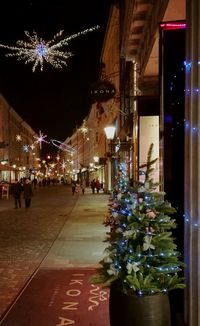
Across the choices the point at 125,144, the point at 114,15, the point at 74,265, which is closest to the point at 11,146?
the point at 114,15

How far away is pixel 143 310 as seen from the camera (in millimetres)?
4523

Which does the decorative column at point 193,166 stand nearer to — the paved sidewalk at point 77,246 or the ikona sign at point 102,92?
the paved sidewalk at point 77,246

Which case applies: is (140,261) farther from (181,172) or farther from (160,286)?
(181,172)

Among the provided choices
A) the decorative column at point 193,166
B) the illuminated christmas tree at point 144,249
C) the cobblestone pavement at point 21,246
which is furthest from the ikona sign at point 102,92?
the illuminated christmas tree at point 144,249

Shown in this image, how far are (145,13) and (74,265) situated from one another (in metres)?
5.61

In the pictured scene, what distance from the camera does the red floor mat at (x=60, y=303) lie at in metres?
6.63

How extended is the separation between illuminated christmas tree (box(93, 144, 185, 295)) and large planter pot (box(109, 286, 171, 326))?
73 mm

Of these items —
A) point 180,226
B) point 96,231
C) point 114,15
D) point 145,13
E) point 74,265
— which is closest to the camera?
point 180,226

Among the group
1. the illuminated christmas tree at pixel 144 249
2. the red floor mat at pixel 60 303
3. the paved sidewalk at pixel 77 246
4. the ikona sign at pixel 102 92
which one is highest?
A: the ikona sign at pixel 102 92

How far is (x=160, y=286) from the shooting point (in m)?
4.69

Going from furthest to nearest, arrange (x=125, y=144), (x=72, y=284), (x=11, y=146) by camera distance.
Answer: (x=11, y=146)
(x=125, y=144)
(x=72, y=284)

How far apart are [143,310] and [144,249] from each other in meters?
0.58

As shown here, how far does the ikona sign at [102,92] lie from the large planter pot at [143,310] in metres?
14.8

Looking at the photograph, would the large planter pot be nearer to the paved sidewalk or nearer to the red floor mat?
the red floor mat
